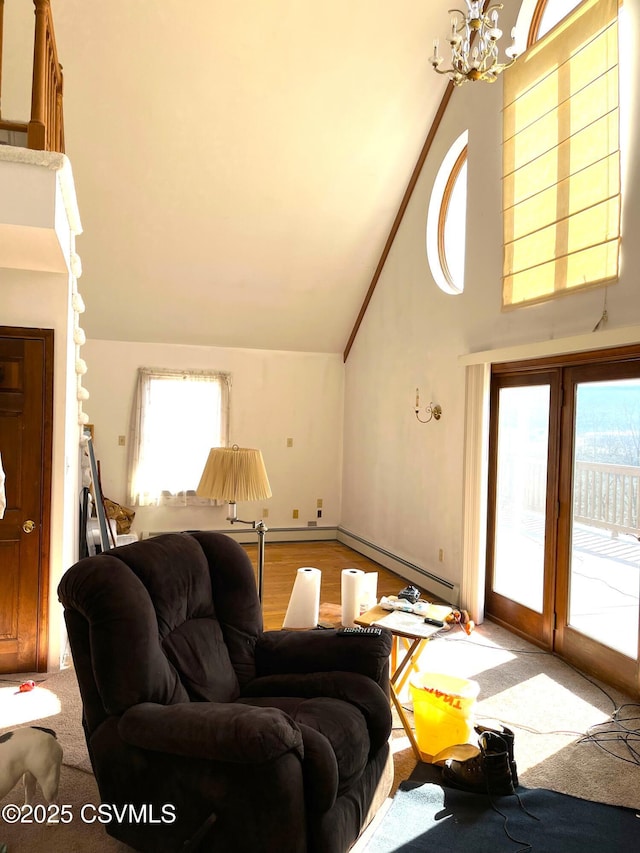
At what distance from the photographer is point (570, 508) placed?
3.97 metres

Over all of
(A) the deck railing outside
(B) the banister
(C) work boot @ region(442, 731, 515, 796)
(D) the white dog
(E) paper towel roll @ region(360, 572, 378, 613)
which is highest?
(B) the banister

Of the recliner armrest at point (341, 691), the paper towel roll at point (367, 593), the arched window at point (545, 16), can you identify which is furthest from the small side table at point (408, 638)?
the arched window at point (545, 16)

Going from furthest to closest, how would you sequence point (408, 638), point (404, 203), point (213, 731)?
point (404, 203) → point (408, 638) → point (213, 731)

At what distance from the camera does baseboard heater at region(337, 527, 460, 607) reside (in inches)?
200

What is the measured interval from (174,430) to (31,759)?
529 centimetres

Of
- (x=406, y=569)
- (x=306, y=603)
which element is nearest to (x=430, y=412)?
(x=406, y=569)

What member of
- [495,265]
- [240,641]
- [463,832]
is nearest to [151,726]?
[240,641]

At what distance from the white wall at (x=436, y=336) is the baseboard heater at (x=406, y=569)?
0.23ft

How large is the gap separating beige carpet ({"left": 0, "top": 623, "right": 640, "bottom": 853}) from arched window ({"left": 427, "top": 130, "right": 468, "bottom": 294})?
10.5ft

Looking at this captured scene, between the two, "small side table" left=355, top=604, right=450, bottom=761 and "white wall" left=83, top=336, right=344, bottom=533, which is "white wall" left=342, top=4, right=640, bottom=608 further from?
"small side table" left=355, top=604, right=450, bottom=761

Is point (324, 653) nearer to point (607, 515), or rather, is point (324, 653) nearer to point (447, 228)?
point (607, 515)

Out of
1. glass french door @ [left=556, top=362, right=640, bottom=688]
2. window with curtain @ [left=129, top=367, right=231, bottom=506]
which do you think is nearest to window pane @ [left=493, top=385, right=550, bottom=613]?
glass french door @ [left=556, top=362, right=640, bottom=688]

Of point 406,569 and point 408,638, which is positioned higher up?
point 408,638

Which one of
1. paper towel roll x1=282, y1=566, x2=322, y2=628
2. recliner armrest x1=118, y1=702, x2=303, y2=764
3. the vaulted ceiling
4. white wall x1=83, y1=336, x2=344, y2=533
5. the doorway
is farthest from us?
white wall x1=83, y1=336, x2=344, y2=533
